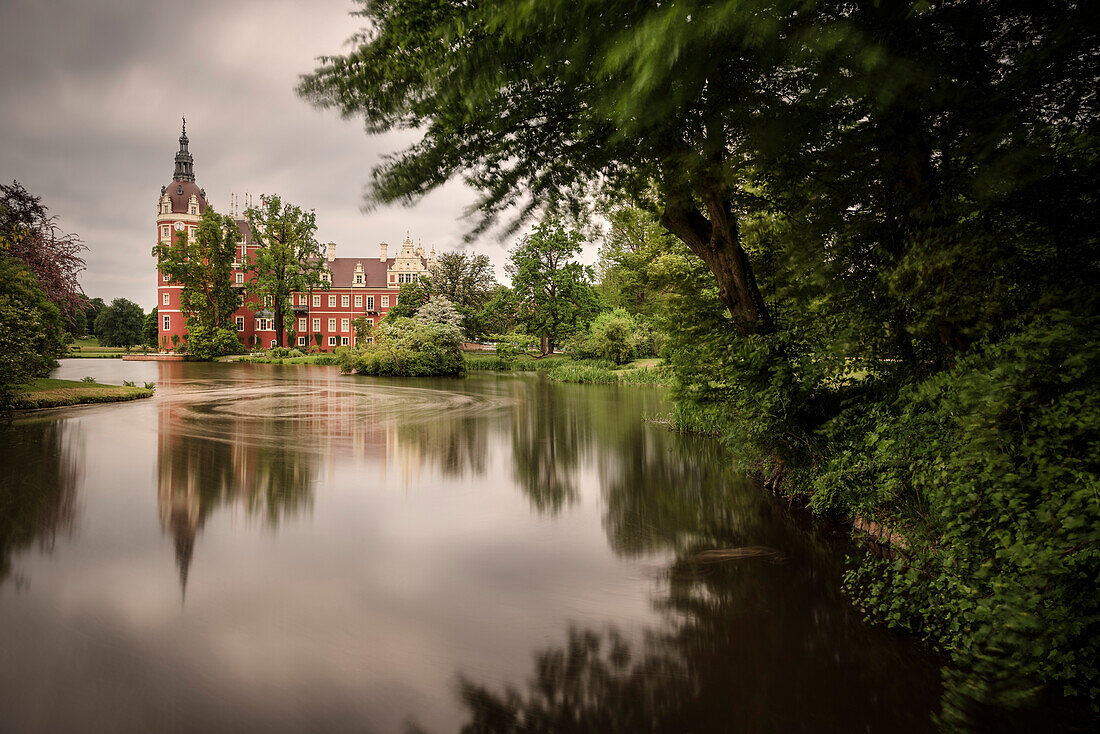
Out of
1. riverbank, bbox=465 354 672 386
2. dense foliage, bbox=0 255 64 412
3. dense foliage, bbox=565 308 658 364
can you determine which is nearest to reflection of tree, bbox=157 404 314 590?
dense foliage, bbox=0 255 64 412

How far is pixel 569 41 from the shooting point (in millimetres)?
2504

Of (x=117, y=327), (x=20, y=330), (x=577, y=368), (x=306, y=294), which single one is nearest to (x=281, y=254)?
(x=306, y=294)

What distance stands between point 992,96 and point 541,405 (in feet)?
54.1

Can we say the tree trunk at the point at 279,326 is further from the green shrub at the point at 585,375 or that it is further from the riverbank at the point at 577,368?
the green shrub at the point at 585,375

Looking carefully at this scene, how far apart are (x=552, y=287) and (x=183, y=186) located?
153 ft

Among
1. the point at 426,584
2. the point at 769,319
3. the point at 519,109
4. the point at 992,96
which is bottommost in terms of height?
the point at 426,584

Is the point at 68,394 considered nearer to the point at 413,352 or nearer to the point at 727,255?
the point at 413,352

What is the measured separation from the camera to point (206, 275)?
47469mm

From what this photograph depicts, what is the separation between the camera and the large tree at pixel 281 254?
4619 cm

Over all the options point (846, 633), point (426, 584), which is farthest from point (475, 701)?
point (846, 633)

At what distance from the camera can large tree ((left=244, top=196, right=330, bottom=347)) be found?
46.2m

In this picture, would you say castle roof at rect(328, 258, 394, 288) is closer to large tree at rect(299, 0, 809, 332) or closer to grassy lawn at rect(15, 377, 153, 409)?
grassy lawn at rect(15, 377, 153, 409)

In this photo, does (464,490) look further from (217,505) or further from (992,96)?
(992,96)

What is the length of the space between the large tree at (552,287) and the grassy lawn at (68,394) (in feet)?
86.8
